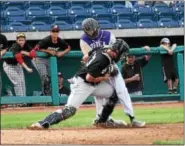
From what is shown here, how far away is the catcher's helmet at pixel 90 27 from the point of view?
7.11m

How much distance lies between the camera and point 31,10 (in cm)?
1627

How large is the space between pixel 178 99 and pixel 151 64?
238 cm

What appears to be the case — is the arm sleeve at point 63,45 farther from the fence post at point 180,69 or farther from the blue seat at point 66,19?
the blue seat at point 66,19

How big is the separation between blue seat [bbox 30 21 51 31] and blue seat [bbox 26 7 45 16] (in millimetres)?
656

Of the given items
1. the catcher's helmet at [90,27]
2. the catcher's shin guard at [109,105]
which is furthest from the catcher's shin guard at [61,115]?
the catcher's helmet at [90,27]

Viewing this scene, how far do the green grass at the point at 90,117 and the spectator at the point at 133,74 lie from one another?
47.4 inches

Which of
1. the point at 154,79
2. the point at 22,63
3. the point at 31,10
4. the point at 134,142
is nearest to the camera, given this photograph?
the point at 134,142

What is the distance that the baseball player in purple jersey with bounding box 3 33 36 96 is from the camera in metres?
11.5

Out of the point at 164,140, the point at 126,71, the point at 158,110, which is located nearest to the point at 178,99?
the point at 126,71

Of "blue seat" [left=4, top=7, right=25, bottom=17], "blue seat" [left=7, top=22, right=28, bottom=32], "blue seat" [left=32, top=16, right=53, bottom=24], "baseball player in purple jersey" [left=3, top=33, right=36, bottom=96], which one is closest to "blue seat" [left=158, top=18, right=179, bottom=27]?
"blue seat" [left=32, top=16, right=53, bottom=24]

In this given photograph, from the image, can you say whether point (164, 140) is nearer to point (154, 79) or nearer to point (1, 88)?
point (1, 88)

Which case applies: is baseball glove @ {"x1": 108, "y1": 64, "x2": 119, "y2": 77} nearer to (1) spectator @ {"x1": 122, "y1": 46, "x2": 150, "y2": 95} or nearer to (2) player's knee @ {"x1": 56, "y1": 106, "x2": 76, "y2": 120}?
(2) player's knee @ {"x1": 56, "y1": 106, "x2": 76, "y2": 120}

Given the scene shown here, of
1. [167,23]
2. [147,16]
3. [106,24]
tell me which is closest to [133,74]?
[106,24]

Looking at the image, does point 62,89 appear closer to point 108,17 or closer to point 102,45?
point 108,17
